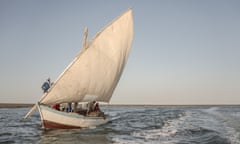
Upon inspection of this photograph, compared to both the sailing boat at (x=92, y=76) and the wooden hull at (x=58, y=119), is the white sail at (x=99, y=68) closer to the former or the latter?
the sailing boat at (x=92, y=76)

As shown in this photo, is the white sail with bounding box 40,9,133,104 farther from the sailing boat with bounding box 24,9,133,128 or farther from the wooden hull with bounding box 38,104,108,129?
the wooden hull with bounding box 38,104,108,129

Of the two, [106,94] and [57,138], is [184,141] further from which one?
[106,94]

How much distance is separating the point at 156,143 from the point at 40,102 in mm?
10403

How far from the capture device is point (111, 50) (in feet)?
90.1

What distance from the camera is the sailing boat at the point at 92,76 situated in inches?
898

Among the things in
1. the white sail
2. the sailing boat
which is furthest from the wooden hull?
the white sail

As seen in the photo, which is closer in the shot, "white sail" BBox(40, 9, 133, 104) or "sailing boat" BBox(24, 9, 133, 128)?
"sailing boat" BBox(24, 9, 133, 128)

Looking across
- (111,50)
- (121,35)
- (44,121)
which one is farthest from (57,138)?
(121,35)

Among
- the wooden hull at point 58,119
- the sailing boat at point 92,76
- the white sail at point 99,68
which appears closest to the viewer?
the wooden hull at point 58,119

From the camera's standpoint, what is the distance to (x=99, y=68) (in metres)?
26.0

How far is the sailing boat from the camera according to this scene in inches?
898

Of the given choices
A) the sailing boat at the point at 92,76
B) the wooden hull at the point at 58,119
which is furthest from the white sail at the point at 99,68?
the wooden hull at the point at 58,119

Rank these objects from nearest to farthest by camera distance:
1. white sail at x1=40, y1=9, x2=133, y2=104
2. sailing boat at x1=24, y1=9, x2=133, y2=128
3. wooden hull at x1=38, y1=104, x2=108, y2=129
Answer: wooden hull at x1=38, y1=104, x2=108, y2=129 < sailing boat at x1=24, y1=9, x2=133, y2=128 < white sail at x1=40, y1=9, x2=133, y2=104

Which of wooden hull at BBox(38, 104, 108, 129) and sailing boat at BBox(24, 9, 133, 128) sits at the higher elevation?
sailing boat at BBox(24, 9, 133, 128)
